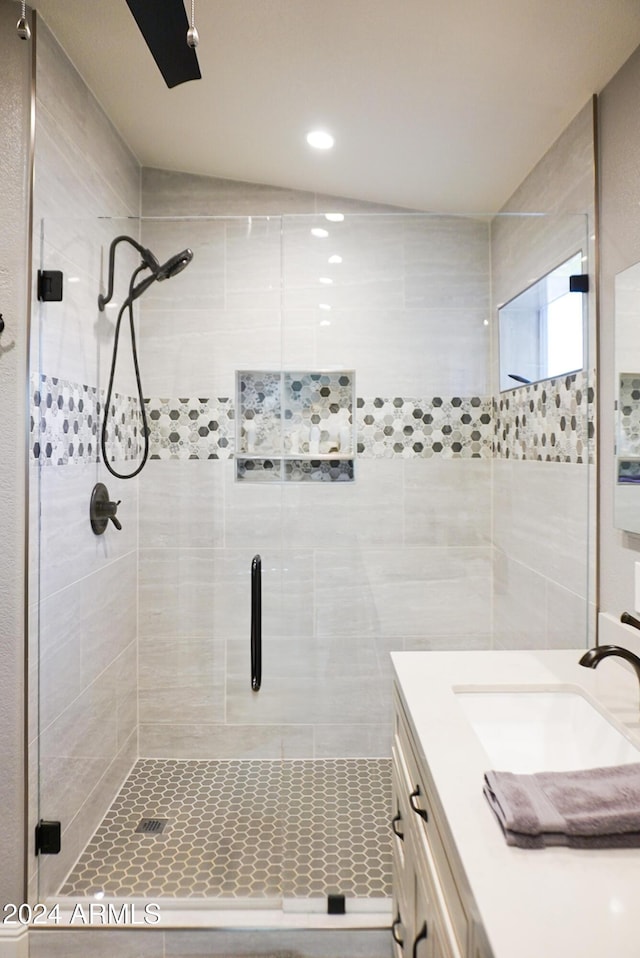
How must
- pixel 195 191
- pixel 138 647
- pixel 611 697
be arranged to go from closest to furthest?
pixel 611 697
pixel 138 647
pixel 195 191

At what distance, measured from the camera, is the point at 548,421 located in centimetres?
195

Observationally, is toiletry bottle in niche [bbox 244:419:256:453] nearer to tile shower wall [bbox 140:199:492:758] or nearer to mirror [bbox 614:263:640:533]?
tile shower wall [bbox 140:199:492:758]

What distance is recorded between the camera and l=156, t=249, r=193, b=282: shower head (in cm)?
219

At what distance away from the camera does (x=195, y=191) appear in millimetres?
2742

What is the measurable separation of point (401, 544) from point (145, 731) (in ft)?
4.27

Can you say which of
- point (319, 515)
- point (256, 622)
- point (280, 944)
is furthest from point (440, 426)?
point (280, 944)

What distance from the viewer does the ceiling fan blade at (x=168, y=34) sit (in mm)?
1010

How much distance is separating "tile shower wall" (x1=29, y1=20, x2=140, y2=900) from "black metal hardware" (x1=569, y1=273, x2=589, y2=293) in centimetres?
155

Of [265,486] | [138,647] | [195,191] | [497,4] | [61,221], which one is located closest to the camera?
[497,4]

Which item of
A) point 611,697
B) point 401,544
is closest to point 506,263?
point 401,544

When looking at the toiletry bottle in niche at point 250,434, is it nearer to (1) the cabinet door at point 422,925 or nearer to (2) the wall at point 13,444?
(2) the wall at point 13,444

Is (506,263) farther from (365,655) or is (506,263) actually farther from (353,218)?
(365,655)

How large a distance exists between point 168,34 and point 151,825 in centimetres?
228

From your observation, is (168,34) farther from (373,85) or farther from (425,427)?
(425,427)
